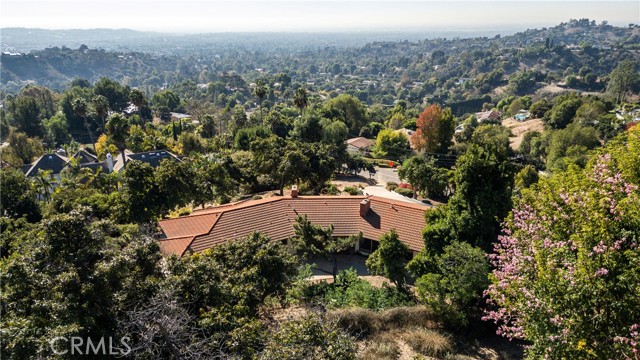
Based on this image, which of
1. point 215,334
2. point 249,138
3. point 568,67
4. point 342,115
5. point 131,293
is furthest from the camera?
point 568,67

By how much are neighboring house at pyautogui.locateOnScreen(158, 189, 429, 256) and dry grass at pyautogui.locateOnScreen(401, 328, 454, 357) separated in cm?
771

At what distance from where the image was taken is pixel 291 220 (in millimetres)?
25422

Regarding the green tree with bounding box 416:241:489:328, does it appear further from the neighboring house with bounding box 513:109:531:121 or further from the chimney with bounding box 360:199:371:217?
the neighboring house with bounding box 513:109:531:121

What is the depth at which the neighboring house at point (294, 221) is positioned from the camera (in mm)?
23625

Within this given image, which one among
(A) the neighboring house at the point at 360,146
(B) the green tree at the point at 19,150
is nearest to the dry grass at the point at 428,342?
(A) the neighboring house at the point at 360,146

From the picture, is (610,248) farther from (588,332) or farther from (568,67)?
(568,67)

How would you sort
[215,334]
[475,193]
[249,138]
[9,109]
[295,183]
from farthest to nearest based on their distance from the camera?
[9,109], [249,138], [295,183], [475,193], [215,334]

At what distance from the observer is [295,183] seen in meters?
35.5

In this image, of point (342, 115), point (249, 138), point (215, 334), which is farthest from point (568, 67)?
point (215, 334)

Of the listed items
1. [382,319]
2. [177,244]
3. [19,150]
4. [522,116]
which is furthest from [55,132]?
[522,116]

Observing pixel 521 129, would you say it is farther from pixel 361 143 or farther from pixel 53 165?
pixel 53 165

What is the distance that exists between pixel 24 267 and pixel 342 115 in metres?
64.5

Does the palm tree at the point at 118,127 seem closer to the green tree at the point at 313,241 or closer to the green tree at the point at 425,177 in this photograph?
the green tree at the point at 313,241

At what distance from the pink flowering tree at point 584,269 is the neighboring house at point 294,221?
10980 millimetres
